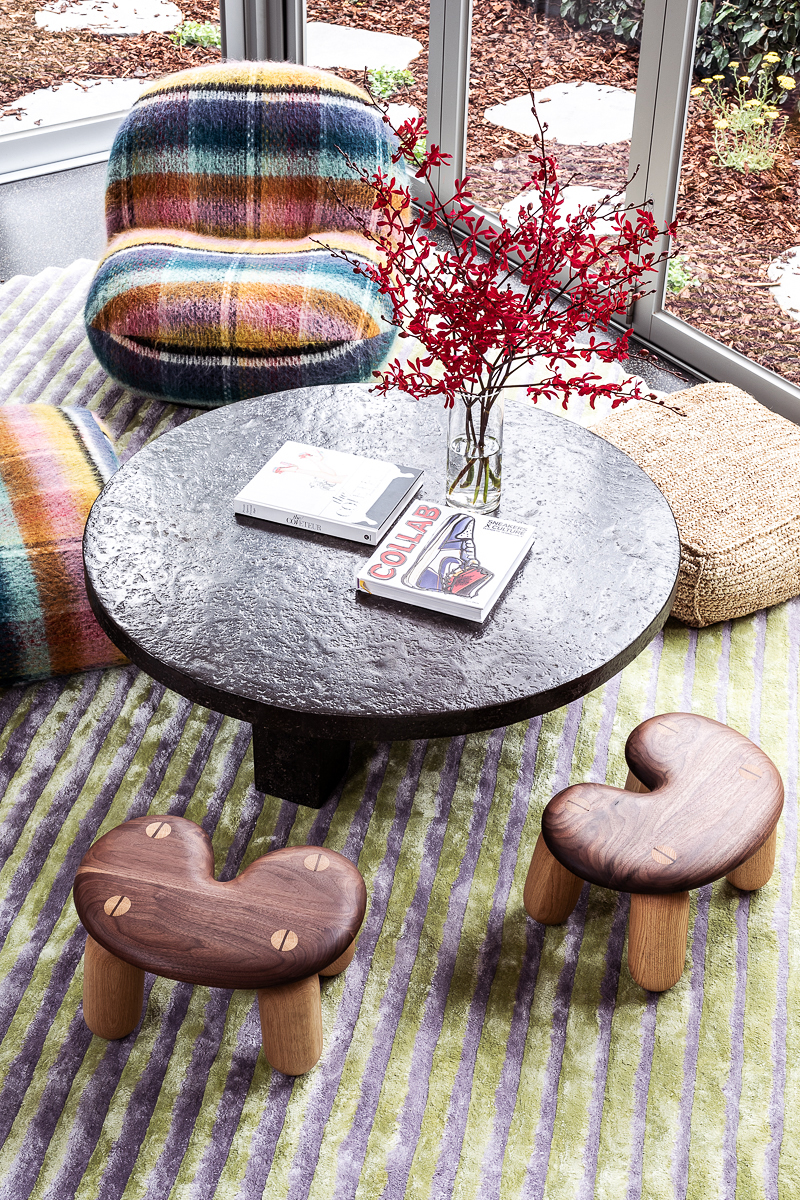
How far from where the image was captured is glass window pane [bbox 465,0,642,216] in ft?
10.8

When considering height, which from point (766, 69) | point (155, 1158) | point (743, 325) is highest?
point (766, 69)

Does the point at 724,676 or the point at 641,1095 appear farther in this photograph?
the point at 724,676

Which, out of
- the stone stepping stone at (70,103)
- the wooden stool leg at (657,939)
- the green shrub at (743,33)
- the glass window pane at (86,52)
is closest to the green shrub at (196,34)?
the glass window pane at (86,52)

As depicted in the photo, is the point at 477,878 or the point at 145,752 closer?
the point at 477,878

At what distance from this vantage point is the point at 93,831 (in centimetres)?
187

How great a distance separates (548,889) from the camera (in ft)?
5.52

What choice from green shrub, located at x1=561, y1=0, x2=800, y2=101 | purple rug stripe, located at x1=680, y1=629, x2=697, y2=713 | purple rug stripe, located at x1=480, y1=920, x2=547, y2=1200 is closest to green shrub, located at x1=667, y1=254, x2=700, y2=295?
green shrub, located at x1=561, y1=0, x2=800, y2=101

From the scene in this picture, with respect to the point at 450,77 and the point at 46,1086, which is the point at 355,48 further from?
the point at 46,1086

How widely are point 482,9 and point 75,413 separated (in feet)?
7.67

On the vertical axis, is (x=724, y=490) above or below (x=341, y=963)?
above

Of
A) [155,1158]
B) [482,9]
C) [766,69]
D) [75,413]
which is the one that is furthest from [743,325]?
[155,1158]

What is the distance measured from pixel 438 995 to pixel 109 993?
19.1 inches

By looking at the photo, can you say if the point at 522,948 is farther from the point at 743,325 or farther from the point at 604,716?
the point at 743,325

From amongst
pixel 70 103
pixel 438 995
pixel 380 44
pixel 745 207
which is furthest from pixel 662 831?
pixel 70 103
